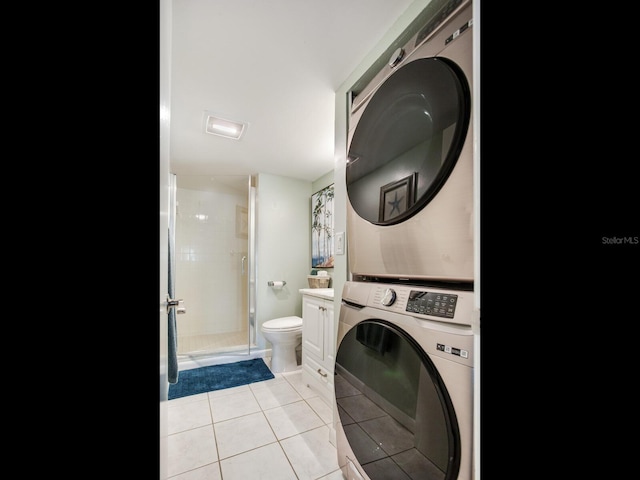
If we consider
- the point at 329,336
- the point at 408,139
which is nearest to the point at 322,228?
the point at 329,336

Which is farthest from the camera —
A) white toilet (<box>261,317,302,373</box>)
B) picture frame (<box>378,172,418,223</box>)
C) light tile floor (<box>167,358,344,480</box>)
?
white toilet (<box>261,317,302,373</box>)

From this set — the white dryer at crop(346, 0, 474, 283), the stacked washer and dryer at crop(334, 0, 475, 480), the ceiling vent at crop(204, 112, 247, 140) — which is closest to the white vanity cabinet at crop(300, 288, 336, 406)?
the stacked washer and dryer at crop(334, 0, 475, 480)

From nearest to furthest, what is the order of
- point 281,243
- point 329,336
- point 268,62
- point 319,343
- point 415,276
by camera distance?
point 415,276 → point 268,62 → point 329,336 → point 319,343 → point 281,243

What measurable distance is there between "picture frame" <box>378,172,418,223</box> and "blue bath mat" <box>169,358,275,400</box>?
6.98ft

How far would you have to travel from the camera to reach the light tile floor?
4.52 ft

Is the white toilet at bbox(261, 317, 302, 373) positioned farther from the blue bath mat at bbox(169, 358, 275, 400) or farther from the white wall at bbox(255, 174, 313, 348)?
the white wall at bbox(255, 174, 313, 348)

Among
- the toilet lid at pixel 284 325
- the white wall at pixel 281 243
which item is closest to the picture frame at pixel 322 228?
the white wall at pixel 281 243

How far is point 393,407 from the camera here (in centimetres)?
93

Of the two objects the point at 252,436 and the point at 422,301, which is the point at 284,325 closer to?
the point at 252,436

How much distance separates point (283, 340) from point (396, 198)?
199 centimetres

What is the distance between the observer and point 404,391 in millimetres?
894
